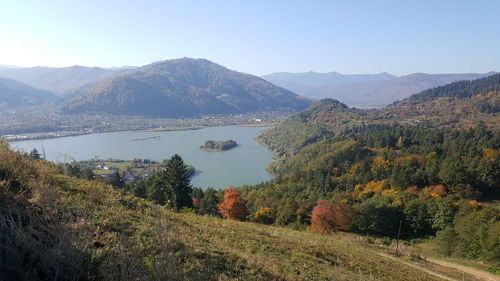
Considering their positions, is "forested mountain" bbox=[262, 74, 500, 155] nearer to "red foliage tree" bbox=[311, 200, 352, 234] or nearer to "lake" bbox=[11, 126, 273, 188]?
"lake" bbox=[11, 126, 273, 188]

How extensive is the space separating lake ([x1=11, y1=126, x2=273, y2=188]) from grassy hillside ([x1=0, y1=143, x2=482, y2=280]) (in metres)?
50.3

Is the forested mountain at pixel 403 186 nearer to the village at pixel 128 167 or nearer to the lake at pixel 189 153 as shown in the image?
the lake at pixel 189 153

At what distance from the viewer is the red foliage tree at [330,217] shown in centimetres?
2116

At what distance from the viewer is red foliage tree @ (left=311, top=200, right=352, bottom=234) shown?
21.2m

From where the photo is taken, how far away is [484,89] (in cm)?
11650

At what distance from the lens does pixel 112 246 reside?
3906 millimetres

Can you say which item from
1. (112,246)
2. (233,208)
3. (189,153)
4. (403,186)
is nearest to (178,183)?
(233,208)

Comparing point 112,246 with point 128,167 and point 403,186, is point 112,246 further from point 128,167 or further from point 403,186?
point 128,167

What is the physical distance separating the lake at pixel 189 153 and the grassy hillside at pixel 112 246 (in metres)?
50.3

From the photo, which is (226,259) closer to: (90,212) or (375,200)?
(90,212)

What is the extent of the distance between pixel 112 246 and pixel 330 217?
19.6 meters

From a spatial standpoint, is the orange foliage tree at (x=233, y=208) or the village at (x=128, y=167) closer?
the orange foliage tree at (x=233, y=208)

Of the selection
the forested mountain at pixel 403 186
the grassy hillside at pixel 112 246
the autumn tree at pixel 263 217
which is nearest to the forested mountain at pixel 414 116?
the forested mountain at pixel 403 186

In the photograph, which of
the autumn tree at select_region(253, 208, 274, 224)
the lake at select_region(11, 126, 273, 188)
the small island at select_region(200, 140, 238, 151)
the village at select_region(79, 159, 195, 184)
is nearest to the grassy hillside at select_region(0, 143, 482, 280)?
the autumn tree at select_region(253, 208, 274, 224)
